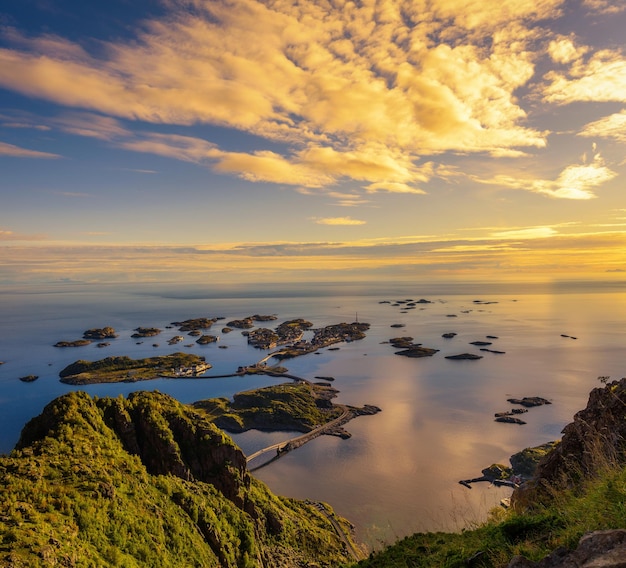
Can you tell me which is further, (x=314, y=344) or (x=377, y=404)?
(x=314, y=344)

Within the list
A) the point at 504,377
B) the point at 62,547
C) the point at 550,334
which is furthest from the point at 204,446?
the point at 550,334

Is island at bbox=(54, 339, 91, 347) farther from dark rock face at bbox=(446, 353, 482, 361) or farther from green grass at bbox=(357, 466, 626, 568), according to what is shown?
green grass at bbox=(357, 466, 626, 568)

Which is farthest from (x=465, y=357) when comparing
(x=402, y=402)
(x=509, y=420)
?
(x=509, y=420)

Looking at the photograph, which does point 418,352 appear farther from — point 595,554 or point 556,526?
point 595,554

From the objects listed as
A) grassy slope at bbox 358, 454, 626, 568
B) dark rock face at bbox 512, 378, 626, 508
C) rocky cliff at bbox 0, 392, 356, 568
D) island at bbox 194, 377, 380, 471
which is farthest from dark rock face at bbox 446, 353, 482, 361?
grassy slope at bbox 358, 454, 626, 568

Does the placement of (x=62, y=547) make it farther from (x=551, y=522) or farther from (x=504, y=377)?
(x=504, y=377)

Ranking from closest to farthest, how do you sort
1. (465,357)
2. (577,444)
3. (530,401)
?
(577,444) → (530,401) → (465,357)
